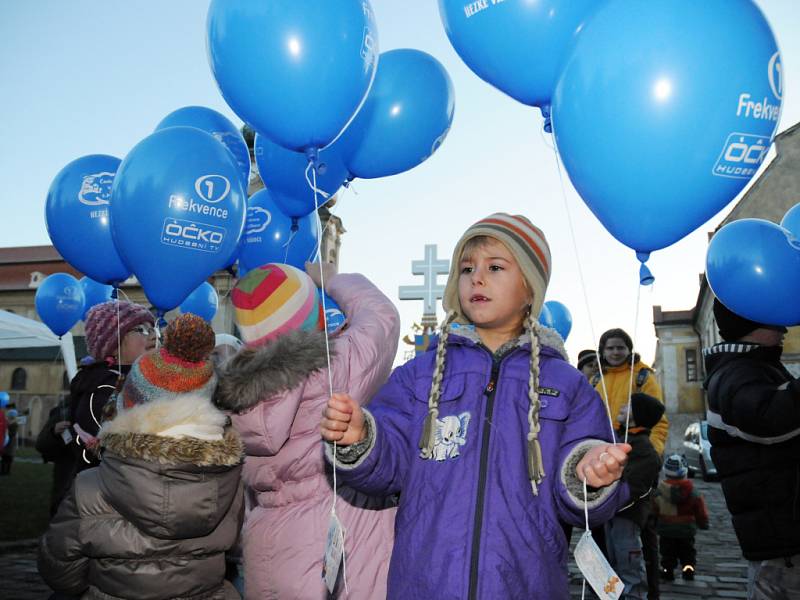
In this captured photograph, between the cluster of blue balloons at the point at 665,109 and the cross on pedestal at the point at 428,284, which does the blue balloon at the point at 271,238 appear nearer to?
the cluster of blue balloons at the point at 665,109

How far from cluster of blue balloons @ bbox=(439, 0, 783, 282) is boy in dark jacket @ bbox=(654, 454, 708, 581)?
467cm

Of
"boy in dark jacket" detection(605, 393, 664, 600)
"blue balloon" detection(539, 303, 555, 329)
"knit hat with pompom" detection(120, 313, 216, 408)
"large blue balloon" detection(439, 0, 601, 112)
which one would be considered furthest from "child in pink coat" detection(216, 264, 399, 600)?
"blue balloon" detection(539, 303, 555, 329)

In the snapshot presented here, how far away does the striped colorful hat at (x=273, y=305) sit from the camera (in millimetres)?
2434

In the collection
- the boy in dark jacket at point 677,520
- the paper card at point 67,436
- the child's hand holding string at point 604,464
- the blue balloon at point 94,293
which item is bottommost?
the boy in dark jacket at point 677,520

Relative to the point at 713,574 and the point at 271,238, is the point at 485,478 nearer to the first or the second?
the point at 271,238

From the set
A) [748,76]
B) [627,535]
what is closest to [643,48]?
[748,76]

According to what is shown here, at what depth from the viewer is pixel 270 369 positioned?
2.24 meters

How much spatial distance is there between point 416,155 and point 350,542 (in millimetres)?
2868

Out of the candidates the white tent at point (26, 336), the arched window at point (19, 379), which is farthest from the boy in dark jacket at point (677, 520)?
the arched window at point (19, 379)

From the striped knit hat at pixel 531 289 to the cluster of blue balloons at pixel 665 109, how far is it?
34 cm

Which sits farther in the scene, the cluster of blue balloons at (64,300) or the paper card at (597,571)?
the cluster of blue balloons at (64,300)

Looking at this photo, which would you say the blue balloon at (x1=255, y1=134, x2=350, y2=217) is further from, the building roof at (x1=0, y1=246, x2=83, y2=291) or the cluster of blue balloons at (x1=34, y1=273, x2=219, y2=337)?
the building roof at (x1=0, y1=246, x2=83, y2=291)

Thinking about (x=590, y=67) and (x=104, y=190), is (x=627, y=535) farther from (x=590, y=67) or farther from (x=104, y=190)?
(x=104, y=190)

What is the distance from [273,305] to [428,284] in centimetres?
1160
